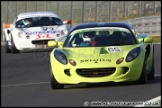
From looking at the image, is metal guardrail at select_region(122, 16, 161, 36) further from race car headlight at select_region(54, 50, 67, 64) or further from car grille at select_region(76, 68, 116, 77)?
car grille at select_region(76, 68, 116, 77)

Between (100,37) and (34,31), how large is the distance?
33.3 feet

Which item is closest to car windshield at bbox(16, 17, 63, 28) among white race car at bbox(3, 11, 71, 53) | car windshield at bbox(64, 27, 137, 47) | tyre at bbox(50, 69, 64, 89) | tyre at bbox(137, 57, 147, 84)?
white race car at bbox(3, 11, 71, 53)

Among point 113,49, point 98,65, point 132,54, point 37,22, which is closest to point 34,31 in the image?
point 37,22

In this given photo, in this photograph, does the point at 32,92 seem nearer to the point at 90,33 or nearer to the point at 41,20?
the point at 90,33

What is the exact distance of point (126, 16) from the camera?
4053 centimetres

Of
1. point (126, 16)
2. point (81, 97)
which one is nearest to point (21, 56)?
point (81, 97)

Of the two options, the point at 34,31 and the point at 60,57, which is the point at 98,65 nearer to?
the point at 60,57

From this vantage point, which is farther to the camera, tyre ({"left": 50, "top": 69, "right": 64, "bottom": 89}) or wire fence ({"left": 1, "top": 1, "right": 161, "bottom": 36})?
wire fence ({"left": 1, "top": 1, "right": 161, "bottom": 36})

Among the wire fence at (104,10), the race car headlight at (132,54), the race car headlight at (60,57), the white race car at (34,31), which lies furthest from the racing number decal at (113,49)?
the wire fence at (104,10)

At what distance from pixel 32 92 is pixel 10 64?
7.74 metres

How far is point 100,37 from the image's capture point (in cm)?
1230

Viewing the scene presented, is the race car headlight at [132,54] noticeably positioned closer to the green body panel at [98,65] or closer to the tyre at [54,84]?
the green body panel at [98,65]

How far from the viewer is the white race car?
72.8 feet

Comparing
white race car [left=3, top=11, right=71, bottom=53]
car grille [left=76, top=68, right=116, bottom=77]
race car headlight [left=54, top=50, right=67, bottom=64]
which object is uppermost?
race car headlight [left=54, top=50, right=67, bottom=64]
